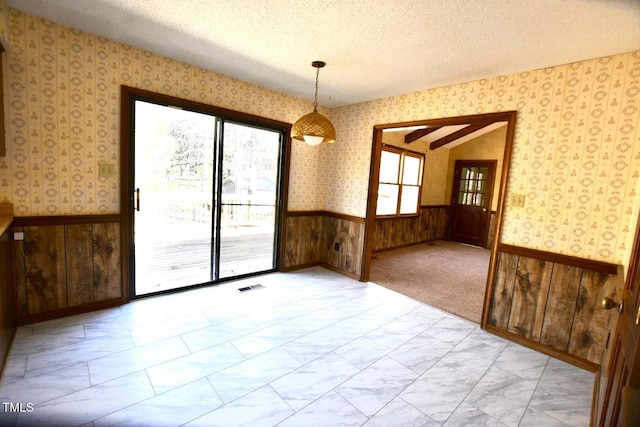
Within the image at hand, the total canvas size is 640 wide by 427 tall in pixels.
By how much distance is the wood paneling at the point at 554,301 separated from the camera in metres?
2.41

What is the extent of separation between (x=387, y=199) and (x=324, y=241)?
2.26 metres

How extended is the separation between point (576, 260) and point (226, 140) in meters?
3.67

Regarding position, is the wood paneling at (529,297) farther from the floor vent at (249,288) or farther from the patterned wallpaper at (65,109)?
the patterned wallpaper at (65,109)

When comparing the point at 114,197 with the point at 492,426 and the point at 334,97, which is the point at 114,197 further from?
the point at 492,426

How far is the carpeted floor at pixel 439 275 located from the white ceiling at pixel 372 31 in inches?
99.2

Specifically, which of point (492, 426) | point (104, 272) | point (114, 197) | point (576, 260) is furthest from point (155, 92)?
point (576, 260)

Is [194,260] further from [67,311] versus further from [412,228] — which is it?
[412,228]

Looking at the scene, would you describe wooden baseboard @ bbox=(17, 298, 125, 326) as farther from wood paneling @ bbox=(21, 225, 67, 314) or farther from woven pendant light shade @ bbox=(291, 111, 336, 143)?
woven pendant light shade @ bbox=(291, 111, 336, 143)

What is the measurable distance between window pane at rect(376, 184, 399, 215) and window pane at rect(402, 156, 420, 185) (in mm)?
400

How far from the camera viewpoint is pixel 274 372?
2127mm

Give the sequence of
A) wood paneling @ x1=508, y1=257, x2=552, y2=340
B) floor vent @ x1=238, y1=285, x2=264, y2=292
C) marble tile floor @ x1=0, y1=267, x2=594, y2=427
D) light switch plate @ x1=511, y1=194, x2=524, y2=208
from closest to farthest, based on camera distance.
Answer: marble tile floor @ x1=0, y1=267, x2=594, y2=427 → wood paneling @ x1=508, y1=257, x2=552, y2=340 → light switch plate @ x1=511, y1=194, x2=524, y2=208 → floor vent @ x1=238, y1=285, x2=264, y2=292

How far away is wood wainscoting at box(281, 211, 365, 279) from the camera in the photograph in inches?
171

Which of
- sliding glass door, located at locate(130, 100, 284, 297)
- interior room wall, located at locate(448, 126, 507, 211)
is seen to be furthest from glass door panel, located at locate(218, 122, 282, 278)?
interior room wall, located at locate(448, 126, 507, 211)

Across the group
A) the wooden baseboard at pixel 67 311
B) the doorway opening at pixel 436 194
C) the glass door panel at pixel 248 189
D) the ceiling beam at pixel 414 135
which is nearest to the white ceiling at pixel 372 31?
the glass door panel at pixel 248 189
